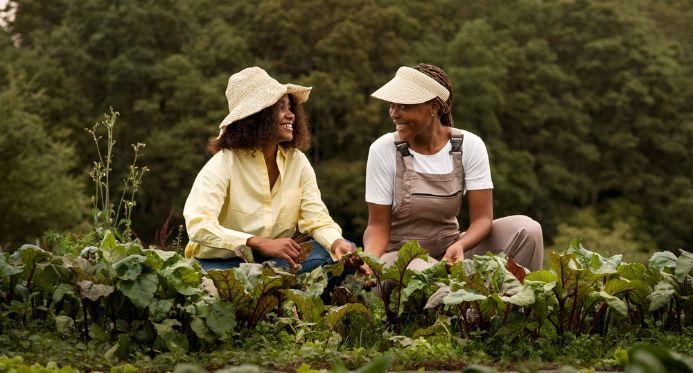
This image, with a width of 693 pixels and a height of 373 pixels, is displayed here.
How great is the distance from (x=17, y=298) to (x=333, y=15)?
1409 inches

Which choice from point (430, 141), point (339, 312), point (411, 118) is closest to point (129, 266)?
point (339, 312)

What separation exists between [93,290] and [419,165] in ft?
7.43

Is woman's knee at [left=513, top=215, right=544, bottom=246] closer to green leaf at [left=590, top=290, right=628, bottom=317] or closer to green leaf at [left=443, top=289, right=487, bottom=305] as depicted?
green leaf at [left=590, top=290, right=628, bottom=317]

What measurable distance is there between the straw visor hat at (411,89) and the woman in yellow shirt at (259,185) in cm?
46

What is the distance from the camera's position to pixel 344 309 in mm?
4523

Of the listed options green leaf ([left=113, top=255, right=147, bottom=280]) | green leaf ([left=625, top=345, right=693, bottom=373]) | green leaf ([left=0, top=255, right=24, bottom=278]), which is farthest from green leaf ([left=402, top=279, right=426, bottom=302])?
green leaf ([left=625, top=345, right=693, bottom=373])

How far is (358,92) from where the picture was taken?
38906 mm

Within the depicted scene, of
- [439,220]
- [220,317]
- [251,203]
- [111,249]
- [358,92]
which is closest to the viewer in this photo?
[220,317]

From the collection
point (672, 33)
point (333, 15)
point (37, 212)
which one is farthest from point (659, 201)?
point (37, 212)

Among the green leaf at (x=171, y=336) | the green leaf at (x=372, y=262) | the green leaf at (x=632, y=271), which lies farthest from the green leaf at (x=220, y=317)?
the green leaf at (x=632, y=271)

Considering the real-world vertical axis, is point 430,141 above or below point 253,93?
below

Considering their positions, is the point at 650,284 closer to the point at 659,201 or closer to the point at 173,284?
the point at 173,284

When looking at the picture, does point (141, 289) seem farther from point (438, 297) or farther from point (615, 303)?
point (615, 303)

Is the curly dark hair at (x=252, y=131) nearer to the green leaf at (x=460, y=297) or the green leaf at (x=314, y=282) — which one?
the green leaf at (x=314, y=282)
